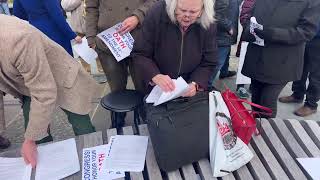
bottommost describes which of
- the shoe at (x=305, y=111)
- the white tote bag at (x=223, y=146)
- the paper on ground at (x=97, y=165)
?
the shoe at (x=305, y=111)

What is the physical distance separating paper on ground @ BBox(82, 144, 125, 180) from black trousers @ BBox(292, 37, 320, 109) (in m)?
2.45

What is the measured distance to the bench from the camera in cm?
165

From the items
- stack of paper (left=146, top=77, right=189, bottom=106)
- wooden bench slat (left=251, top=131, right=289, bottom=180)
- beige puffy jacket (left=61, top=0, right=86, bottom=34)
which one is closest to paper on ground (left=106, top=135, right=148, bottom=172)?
stack of paper (left=146, top=77, right=189, bottom=106)

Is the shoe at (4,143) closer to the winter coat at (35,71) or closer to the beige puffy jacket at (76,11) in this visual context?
the winter coat at (35,71)

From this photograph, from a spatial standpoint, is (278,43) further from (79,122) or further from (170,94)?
(79,122)

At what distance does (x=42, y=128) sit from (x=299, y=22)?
1.92 m

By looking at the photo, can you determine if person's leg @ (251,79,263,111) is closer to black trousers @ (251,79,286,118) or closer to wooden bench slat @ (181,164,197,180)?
black trousers @ (251,79,286,118)

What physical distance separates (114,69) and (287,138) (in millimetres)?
1551

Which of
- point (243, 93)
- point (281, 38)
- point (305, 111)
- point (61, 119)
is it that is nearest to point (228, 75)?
point (243, 93)

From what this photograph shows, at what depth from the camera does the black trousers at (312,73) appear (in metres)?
3.24

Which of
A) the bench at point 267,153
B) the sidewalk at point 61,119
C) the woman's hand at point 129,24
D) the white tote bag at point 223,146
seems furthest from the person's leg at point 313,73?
the white tote bag at point 223,146

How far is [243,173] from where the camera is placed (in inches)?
65.6

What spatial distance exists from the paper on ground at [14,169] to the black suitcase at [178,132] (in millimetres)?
697

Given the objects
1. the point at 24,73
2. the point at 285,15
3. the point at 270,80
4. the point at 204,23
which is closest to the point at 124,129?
the point at 24,73
